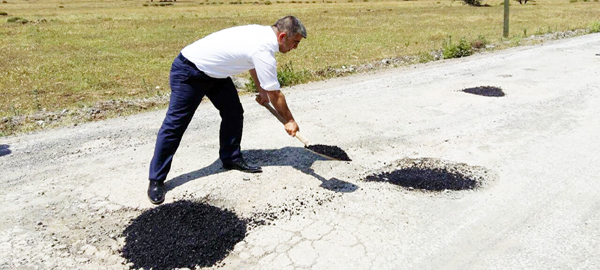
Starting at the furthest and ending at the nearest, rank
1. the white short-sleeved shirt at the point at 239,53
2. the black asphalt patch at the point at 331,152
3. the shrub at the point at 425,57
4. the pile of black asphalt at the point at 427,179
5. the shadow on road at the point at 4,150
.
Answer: the shrub at the point at 425,57 < the shadow on road at the point at 4,150 < the black asphalt patch at the point at 331,152 < the pile of black asphalt at the point at 427,179 < the white short-sleeved shirt at the point at 239,53

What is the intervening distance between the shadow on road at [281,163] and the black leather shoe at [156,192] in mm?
189

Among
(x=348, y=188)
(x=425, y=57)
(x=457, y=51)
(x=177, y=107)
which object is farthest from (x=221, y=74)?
(x=457, y=51)

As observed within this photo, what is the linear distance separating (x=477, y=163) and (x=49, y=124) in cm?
558

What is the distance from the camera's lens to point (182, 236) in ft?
11.4

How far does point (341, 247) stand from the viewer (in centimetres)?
337

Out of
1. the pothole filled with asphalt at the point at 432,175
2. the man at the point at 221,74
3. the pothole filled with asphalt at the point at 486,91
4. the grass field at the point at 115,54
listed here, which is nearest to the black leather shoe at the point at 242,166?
the man at the point at 221,74

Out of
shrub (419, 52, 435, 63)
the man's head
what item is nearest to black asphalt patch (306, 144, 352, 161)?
the man's head

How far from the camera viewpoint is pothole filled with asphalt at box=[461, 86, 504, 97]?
25.3ft

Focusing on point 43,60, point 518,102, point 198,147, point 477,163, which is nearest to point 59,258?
point 198,147

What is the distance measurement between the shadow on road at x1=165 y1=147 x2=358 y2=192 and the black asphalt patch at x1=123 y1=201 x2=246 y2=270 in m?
0.58

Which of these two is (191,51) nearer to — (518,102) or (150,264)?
(150,264)

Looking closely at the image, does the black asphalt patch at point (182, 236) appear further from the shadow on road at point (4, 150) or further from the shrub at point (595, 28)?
the shrub at point (595, 28)

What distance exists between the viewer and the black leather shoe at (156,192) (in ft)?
13.2

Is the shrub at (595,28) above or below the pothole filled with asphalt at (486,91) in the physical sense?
below
